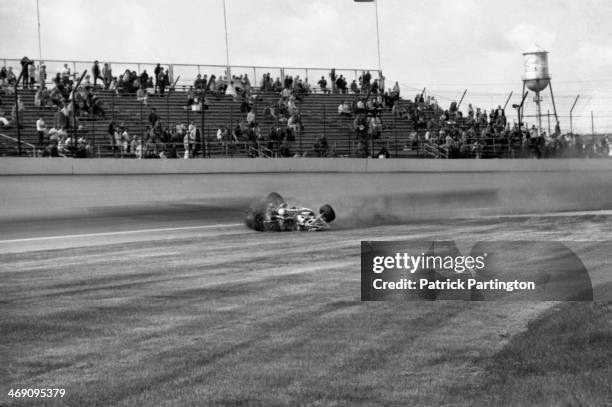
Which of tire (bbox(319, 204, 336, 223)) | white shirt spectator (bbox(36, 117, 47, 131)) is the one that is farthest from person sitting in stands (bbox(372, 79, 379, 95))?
tire (bbox(319, 204, 336, 223))

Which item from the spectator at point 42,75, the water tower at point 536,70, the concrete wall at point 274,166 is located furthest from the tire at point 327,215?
the water tower at point 536,70

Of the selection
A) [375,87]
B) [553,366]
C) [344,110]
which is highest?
[375,87]

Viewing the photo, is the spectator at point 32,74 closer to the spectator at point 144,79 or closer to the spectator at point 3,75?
the spectator at point 3,75

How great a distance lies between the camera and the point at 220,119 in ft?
121

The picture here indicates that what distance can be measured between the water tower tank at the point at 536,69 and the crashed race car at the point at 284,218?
32.5 metres

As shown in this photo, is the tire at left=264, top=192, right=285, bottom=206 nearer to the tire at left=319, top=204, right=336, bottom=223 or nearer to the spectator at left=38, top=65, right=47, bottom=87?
the tire at left=319, top=204, right=336, bottom=223

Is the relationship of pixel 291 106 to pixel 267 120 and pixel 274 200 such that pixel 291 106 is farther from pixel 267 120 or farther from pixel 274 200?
pixel 274 200

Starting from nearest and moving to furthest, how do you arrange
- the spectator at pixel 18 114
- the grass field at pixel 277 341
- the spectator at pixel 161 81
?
the grass field at pixel 277 341
the spectator at pixel 18 114
the spectator at pixel 161 81

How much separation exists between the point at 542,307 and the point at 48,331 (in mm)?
5590

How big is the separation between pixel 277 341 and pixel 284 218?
462 inches

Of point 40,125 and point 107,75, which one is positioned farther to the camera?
point 107,75

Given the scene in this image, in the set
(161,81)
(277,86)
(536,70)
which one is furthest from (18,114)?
(536,70)

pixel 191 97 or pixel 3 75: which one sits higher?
pixel 3 75

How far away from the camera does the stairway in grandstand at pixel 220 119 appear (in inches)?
1277
